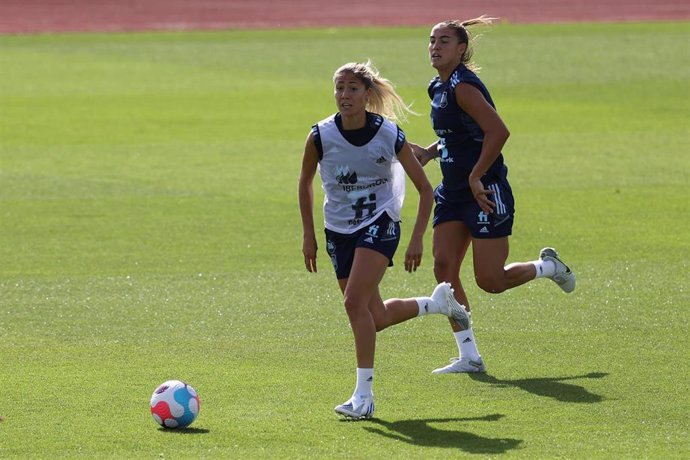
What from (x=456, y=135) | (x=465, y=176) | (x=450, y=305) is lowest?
(x=450, y=305)

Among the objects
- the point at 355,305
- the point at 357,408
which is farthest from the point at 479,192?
the point at 357,408

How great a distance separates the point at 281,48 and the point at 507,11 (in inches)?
549

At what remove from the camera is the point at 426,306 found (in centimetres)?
916

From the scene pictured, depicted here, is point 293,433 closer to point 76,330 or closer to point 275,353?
point 275,353

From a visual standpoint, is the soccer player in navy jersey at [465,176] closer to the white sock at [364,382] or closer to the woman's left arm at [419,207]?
the woman's left arm at [419,207]

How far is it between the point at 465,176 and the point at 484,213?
0.30 m

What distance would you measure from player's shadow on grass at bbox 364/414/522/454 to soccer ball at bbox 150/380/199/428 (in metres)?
1.01

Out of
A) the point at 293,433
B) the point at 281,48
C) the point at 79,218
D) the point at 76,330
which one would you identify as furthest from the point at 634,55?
the point at 293,433

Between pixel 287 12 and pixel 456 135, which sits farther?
pixel 287 12

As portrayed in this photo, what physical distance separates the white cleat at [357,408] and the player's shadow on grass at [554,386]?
3.97 ft

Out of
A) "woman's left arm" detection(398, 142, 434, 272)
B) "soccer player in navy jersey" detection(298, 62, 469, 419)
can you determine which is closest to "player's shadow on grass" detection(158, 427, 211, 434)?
"soccer player in navy jersey" detection(298, 62, 469, 419)

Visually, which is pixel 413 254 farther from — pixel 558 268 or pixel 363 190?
pixel 558 268

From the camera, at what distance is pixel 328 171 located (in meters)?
8.64

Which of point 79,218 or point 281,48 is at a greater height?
point 281,48
